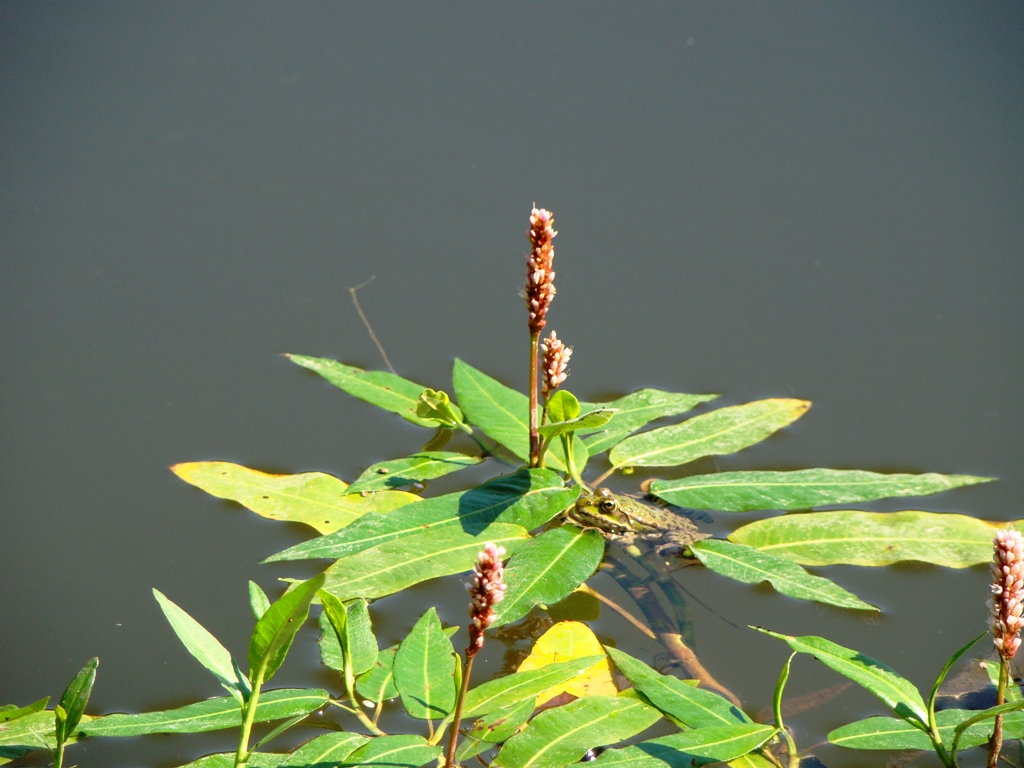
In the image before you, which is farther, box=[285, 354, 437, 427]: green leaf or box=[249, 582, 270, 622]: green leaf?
box=[285, 354, 437, 427]: green leaf

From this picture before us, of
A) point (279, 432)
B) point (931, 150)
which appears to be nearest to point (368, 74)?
point (279, 432)

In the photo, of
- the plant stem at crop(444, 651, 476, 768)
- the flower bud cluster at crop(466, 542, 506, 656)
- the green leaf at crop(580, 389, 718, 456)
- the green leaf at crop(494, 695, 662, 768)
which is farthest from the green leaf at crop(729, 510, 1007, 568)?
the flower bud cluster at crop(466, 542, 506, 656)

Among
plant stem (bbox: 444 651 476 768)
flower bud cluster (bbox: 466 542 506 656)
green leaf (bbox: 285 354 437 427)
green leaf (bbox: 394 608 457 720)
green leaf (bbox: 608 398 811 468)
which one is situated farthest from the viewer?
green leaf (bbox: 285 354 437 427)

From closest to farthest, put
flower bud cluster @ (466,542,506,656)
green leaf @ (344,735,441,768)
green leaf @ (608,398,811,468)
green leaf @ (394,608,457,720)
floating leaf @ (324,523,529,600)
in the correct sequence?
flower bud cluster @ (466,542,506,656)
green leaf @ (344,735,441,768)
green leaf @ (394,608,457,720)
floating leaf @ (324,523,529,600)
green leaf @ (608,398,811,468)

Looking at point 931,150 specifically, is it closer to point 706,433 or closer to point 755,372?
point 755,372

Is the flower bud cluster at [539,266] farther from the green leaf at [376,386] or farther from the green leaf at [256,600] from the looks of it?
the green leaf at [256,600]

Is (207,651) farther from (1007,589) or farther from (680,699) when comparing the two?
(1007,589)

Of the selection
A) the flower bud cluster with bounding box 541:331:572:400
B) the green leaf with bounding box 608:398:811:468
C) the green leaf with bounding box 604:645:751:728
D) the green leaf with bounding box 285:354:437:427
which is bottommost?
the green leaf with bounding box 604:645:751:728

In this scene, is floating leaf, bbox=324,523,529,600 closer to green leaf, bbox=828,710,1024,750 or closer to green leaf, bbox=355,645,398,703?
green leaf, bbox=355,645,398,703
